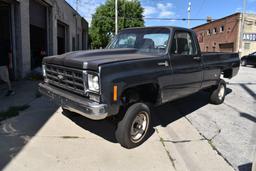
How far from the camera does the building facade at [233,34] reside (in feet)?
116

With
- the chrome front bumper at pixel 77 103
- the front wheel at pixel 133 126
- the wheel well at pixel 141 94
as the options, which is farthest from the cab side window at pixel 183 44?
the chrome front bumper at pixel 77 103

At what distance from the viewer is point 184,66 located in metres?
5.18

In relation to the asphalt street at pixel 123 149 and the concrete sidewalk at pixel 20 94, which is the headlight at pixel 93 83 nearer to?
the asphalt street at pixel 123 149

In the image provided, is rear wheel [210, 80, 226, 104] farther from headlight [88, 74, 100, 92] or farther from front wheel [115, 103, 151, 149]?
headlight [88, 74, 100, 92]

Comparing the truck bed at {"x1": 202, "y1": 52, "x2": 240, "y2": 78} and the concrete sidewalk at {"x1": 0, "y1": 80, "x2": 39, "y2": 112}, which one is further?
the concrete sidewalk at {"x1": 0, "y1": 80, "x2": 39, "y2": 112}

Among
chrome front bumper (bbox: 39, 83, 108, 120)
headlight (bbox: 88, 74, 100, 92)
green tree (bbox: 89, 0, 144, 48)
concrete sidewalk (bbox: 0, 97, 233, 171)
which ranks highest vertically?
green tree (bbox: 89, 0, 144, 48)

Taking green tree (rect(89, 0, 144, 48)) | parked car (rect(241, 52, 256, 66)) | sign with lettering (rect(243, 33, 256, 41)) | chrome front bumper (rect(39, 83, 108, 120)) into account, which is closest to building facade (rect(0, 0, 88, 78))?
chrome front bumper (rect(39, 83, 108, 120))

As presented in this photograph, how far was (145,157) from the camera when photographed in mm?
3926

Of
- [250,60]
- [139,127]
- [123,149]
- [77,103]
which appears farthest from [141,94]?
[250,60]

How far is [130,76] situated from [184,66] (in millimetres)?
1756

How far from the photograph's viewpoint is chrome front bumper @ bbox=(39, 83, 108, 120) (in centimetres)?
357

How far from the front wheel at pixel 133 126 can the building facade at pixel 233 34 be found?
2976cm

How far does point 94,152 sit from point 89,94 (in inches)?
37.7

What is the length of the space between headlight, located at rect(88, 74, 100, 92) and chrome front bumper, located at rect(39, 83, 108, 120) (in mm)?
202
